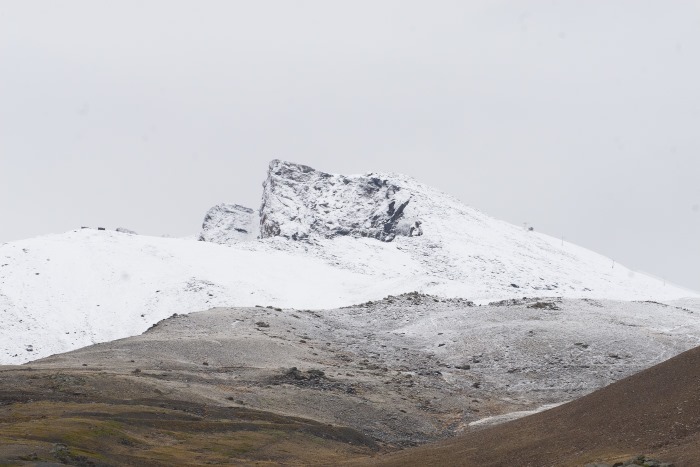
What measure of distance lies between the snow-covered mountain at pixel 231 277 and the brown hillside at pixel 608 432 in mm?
60547

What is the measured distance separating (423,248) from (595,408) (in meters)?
135

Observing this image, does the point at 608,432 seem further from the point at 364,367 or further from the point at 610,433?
the point at 364,367

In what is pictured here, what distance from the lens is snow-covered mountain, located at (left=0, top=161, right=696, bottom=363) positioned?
104 meters

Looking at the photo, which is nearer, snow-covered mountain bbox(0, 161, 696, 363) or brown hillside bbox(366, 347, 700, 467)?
brown hillside bbox(366, 347, 700, 467)

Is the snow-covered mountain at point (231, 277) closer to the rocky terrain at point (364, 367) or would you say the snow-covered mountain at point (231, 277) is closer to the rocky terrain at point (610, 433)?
the rocky terrain at point (364, 367)

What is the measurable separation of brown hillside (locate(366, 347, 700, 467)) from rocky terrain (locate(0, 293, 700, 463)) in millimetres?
9612

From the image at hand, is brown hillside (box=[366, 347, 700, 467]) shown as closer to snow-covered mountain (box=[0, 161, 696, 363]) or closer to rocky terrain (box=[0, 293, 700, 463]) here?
rocky terrain (box=[0, 293, 700, 463])

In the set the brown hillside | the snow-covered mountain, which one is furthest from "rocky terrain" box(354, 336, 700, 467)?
the snow-covered mountain

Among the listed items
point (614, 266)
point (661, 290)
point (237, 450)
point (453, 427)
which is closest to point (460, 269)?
point (661, 290)

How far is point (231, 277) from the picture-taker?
124 m

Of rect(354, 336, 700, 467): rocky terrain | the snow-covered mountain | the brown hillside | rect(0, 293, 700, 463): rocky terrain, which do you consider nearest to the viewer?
rect(354, 336, 700, 467): rocky terrain

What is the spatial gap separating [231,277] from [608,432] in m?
89.3

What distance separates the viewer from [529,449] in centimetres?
4175

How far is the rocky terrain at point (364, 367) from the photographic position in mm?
56656
